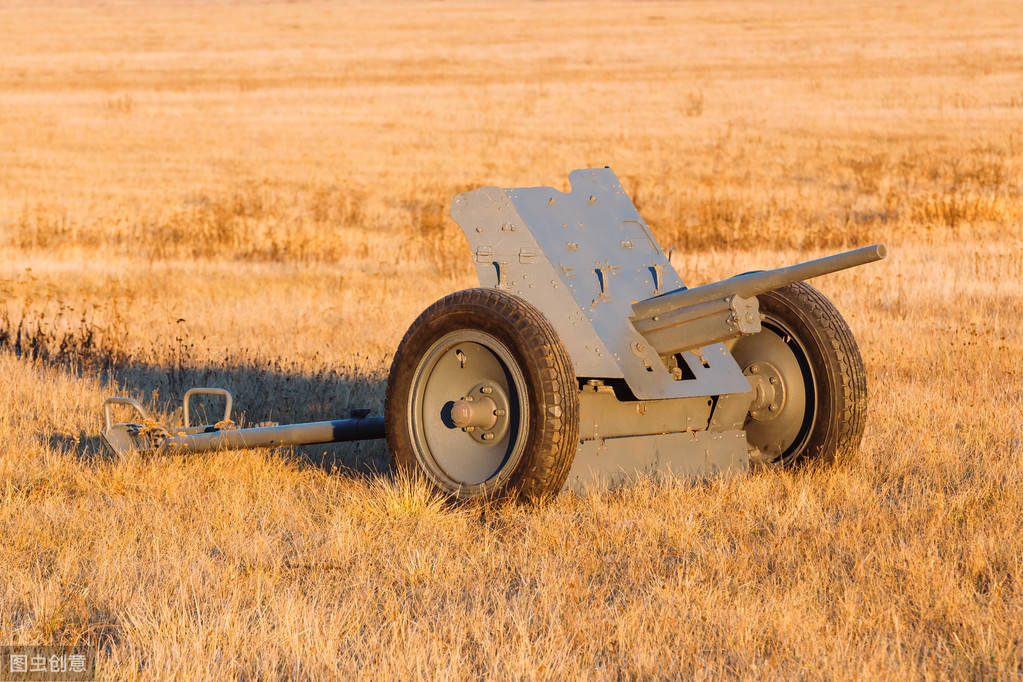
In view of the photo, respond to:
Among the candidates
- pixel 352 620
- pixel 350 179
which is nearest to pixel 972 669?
pixel 352 620

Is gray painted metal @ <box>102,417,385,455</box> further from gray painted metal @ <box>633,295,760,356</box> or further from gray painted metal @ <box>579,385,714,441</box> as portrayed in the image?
gray painted metal @ <box>633,295,760,356</box>

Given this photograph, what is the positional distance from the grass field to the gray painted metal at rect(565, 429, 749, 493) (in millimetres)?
166

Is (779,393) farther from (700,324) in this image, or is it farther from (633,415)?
(700,324)

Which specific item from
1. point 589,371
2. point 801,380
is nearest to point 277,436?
point 589,371

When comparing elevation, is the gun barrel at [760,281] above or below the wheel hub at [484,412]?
above

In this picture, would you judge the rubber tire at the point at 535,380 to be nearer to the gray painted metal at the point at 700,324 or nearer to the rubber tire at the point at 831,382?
the gray painted metal at the point at 700,324

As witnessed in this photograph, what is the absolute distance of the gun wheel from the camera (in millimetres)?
6336

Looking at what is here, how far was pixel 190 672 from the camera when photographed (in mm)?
3990

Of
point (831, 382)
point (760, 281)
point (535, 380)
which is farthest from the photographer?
point (831, 382)

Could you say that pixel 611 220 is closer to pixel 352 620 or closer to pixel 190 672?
pixel 352 620

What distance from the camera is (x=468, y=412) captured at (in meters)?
5.78

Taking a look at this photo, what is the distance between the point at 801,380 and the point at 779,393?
0.42 feet

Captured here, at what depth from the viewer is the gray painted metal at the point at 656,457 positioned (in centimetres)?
601

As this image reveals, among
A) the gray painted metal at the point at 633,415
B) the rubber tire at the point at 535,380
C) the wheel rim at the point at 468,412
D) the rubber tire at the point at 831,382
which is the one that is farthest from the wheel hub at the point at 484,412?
the rubber tire at the point at 831,382
